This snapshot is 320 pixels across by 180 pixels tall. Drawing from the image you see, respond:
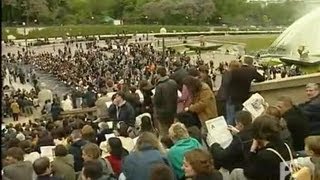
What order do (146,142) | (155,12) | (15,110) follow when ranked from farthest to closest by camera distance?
(155,12) < (15,110) < (146,142)

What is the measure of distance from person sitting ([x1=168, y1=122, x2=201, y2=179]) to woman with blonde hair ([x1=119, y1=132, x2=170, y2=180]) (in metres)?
0.17

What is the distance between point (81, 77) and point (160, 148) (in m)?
43.6

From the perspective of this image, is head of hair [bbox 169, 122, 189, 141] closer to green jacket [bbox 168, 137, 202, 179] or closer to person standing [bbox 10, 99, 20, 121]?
green jacket [bbox 168, 137, 202, 179]

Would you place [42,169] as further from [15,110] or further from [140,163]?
[15,110]

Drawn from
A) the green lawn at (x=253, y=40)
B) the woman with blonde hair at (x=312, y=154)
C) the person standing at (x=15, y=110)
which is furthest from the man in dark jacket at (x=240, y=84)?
the green lawn at (x=253, y=40)

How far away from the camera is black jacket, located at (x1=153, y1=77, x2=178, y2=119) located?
420 inches

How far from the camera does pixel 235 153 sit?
6.84 metres

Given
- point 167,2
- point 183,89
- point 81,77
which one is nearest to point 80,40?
point 167,2

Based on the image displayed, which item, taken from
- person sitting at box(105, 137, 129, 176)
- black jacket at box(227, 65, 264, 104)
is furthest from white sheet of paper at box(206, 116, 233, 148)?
black jacket at box(227, 65, 264, 104)

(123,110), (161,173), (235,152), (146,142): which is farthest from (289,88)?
(161,173)

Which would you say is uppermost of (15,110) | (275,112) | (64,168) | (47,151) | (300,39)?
(275,112)

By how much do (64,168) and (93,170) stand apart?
1056mm

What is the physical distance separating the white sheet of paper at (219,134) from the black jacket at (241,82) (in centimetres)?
285

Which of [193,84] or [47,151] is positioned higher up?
[193,84]
